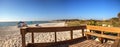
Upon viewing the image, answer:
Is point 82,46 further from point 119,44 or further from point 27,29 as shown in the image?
point 119,44

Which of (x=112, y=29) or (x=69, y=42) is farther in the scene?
(x=69, y=42)

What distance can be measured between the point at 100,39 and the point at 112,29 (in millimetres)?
868

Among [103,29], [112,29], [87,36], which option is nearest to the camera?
[112,29]

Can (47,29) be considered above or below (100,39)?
above

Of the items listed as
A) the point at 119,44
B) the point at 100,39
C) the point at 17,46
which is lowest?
the point at 17,46

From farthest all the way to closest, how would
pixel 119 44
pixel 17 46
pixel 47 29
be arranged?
pixel 17 46, pixel 47 29, pixel 119 44

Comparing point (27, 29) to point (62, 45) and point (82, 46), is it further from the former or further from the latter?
point (82, 46)

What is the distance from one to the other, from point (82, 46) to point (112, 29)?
1.54 metres

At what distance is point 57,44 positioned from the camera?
6.19 metres

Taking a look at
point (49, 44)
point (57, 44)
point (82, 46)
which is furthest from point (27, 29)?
point (82, 46)

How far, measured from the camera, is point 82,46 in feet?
18.8

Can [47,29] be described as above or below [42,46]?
above

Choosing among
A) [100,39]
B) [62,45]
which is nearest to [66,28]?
[62,45]

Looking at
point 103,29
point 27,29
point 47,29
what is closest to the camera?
point 27,29
